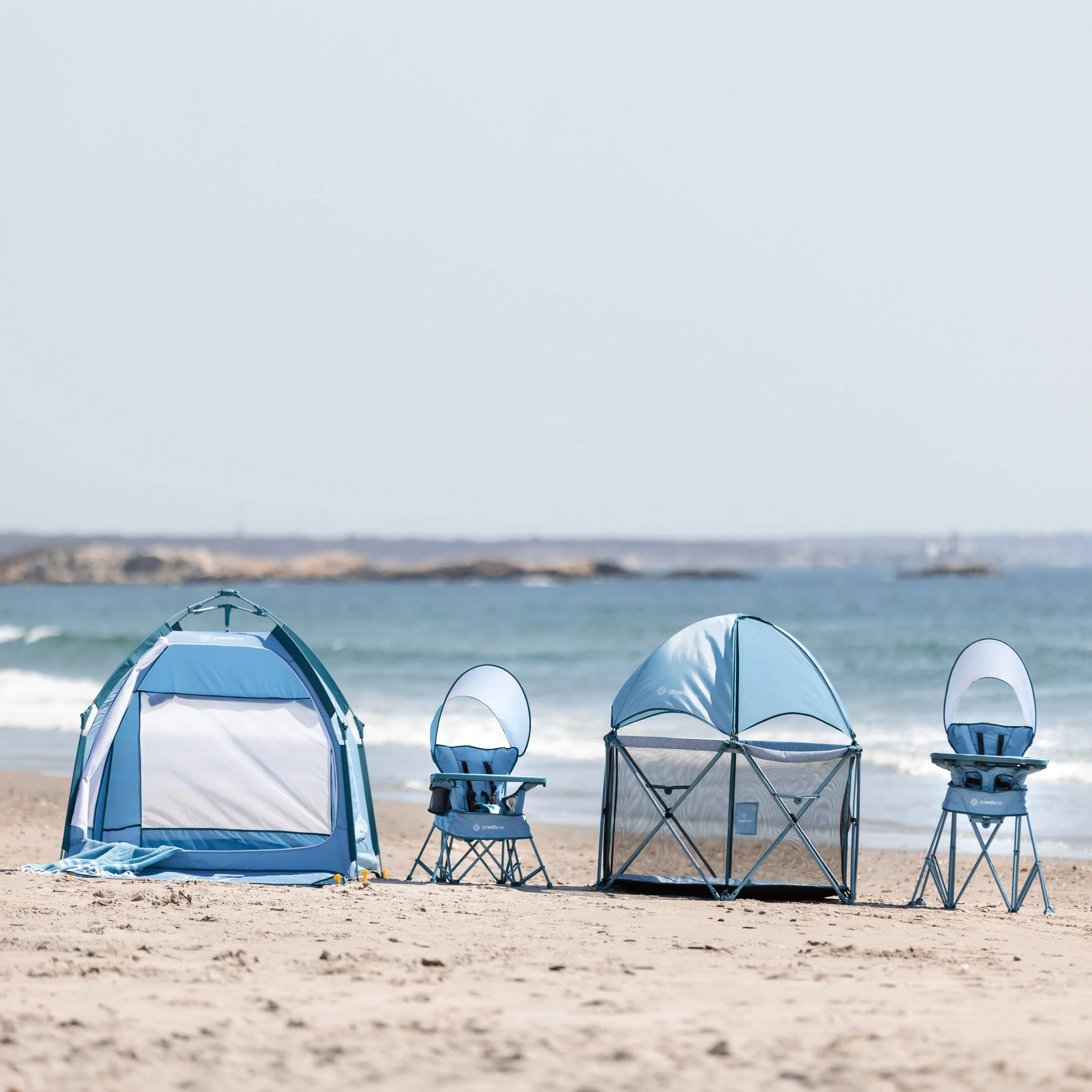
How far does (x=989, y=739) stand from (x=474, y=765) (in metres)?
3.06

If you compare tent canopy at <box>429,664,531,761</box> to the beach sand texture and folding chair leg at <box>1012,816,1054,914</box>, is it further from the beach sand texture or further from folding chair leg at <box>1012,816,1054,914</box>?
folding chair leg at <box>1012,816,1054,914</box>

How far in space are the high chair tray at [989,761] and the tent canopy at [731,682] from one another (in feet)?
1.75

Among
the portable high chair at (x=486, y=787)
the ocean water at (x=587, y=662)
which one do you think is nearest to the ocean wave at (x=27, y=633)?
the ocean water at (x=587, y=662)

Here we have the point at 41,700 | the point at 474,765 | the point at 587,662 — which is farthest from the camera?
the point at 587,662

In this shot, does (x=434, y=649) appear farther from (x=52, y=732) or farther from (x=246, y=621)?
(x=52, y=732)

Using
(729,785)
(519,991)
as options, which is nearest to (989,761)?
(729,785)

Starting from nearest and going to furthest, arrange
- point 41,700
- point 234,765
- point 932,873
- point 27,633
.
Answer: point 932,873 < point 234,765 < point 41,700 < point 27,633

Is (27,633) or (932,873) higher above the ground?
(932,873)

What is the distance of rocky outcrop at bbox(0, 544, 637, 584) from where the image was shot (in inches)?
4473

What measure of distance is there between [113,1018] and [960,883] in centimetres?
613

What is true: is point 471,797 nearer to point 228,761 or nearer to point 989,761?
point 228,761

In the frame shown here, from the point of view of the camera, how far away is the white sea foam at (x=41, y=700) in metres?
19.8

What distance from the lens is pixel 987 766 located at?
7.71 meters

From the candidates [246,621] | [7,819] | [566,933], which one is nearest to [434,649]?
[246,621]
